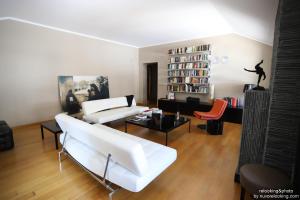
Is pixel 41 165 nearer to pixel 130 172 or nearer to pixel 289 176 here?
pixel 130 172

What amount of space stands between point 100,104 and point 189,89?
3225 millimetres

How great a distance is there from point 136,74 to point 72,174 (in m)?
5.72

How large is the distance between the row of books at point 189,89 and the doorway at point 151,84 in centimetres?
153

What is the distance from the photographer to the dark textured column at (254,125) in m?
1.73

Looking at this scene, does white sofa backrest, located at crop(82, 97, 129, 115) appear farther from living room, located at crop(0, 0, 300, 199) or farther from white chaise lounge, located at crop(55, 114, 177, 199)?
white chaise lounge, located at crop(55, 114, 177, 199)

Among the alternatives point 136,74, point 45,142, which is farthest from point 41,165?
point 136,74

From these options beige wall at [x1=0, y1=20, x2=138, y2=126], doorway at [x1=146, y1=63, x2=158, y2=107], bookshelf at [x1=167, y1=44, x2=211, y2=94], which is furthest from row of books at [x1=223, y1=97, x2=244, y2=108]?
beige wall at [x1=0, y1=20, x2=138, y2=126]

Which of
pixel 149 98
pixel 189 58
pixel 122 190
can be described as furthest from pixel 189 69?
pixel 122 190

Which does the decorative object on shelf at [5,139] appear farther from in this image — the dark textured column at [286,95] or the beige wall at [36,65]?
the dark textured column at [286,95]

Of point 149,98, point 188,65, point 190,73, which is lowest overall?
point 149,98

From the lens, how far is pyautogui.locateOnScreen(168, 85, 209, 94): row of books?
17.6 feet

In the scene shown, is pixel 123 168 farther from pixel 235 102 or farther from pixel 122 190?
pixel 235 102

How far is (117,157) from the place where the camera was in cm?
151

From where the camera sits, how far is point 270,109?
158cm
